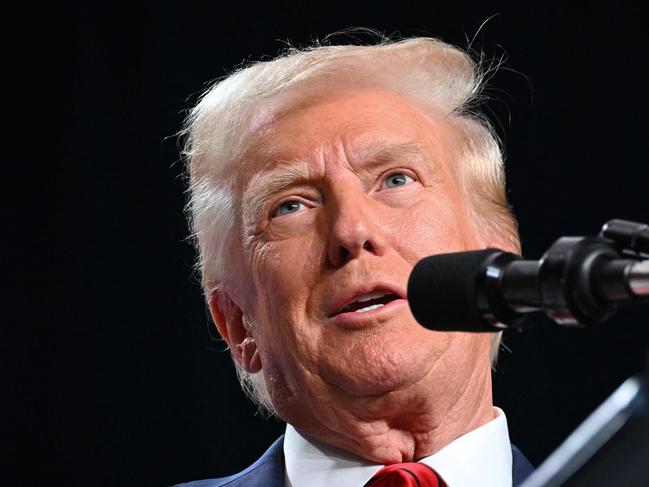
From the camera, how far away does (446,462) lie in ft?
6.48

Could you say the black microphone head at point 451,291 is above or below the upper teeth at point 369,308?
above

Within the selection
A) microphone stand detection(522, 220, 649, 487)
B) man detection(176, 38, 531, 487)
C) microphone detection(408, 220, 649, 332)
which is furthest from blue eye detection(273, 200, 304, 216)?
microphone stand detection(522, 220, 649, 487)

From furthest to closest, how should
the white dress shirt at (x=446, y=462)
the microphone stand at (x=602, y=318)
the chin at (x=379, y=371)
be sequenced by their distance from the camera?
the white dress shirt at (x=446, y=462) → the chin at (x=379, y=371) → the microphone stand at (x=602, y=318)

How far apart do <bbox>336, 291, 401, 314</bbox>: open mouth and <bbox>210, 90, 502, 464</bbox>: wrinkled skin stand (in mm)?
18

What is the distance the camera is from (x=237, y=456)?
3150 mm

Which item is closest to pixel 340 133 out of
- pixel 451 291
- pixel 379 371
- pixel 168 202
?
pixel 379 371

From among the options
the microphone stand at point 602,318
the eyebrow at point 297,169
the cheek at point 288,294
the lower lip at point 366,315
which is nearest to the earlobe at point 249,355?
the cheek at point 288,294

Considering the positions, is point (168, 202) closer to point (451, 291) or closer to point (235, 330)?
point (235, 330)

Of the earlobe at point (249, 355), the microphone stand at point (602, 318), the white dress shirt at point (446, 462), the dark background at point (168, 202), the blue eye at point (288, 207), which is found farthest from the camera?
the dark background at point (168, 202)

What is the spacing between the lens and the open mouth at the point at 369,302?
1908 mm

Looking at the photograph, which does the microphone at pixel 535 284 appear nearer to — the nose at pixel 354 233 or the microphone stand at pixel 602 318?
the microphone stand at pixel 602 318

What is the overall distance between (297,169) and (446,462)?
60cm

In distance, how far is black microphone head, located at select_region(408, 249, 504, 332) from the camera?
1.07m

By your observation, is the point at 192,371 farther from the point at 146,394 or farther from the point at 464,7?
the point at 464,7
